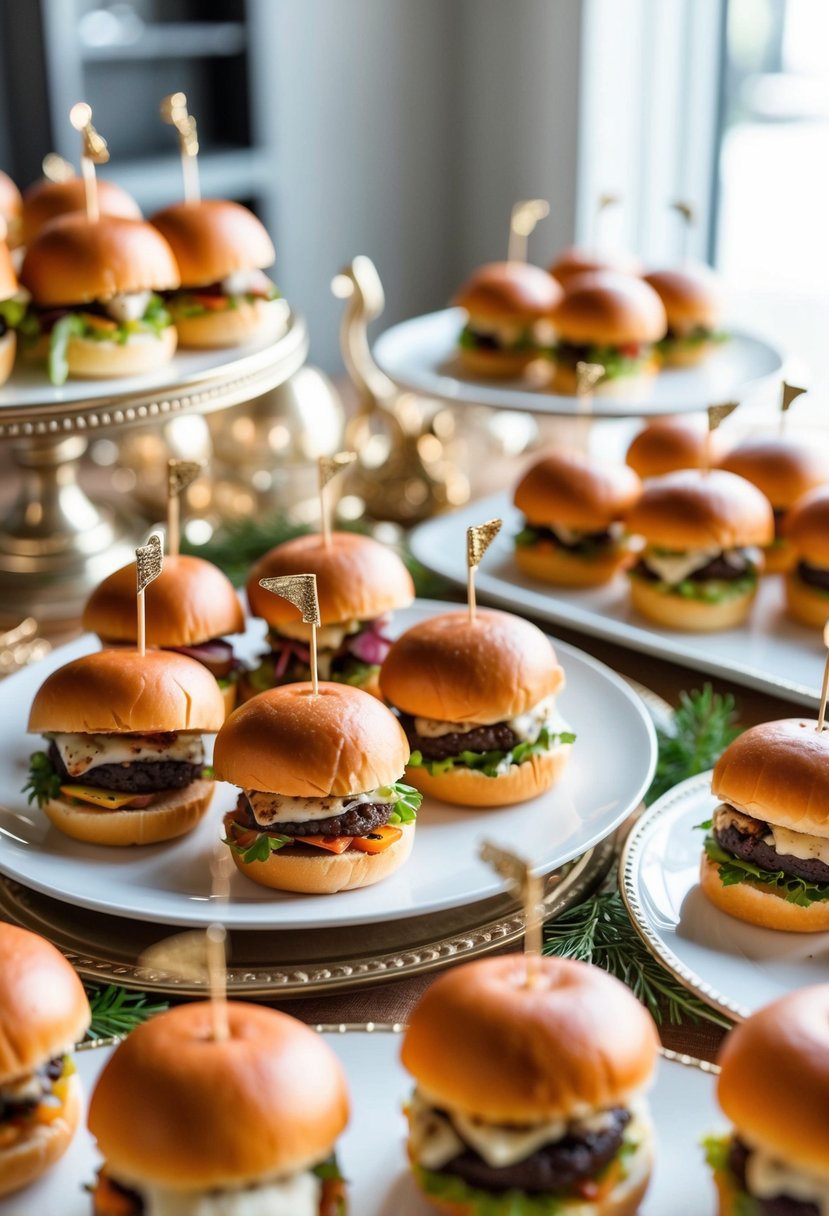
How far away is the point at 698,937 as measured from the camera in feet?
6.20

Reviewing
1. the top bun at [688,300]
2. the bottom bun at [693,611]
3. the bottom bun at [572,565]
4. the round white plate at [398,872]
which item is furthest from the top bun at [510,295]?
the round white plate at [398,872]

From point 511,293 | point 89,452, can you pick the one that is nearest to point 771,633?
point 511,293

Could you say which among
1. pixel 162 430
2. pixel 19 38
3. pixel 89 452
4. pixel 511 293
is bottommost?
pixel 89 452

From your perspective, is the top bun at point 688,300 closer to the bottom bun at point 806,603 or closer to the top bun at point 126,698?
the bottom bun at point 806,603

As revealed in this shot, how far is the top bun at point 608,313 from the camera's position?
3.58m

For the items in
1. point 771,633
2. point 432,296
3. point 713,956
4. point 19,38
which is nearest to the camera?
point 713,956

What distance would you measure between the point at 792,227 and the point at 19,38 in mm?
3187

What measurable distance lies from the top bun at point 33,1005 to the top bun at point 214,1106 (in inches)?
4.6

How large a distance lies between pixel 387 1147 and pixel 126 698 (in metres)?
0.83

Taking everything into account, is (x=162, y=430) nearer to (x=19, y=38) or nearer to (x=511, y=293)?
(x=511, y=293)

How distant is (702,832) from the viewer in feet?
7.04

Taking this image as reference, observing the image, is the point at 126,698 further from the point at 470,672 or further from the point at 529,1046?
the point at 529,1046

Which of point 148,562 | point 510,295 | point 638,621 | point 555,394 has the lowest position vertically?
point 638,621

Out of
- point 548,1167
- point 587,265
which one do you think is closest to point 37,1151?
point 548,1167
